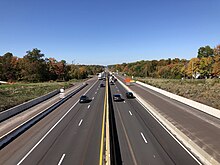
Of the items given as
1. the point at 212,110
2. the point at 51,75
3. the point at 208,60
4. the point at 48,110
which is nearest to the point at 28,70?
the point at 51,75

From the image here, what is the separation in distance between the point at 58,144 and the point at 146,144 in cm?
600

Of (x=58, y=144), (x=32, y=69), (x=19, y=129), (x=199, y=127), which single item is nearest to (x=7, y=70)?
(x=32, y=69)

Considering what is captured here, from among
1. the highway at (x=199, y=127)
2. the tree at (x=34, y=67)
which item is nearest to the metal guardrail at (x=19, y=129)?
the highway at (x=199, y=127)

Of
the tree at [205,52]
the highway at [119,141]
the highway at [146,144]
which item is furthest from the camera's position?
the tree at [205,52]

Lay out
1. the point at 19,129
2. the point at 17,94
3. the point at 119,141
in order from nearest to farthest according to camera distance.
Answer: the point at 119,141, the point at 19,129, the point at 17,94

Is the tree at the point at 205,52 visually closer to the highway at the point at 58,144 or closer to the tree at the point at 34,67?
the tree at the point at 34,67

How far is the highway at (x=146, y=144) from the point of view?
11.1m

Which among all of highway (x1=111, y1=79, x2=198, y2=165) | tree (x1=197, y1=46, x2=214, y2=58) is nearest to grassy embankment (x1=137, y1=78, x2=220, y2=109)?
highway (x1=111, y1=79, x2=198, y2=165)

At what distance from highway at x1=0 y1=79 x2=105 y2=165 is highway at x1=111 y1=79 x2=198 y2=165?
185cm

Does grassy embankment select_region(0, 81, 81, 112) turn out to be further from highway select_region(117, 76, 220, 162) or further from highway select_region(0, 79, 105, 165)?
highway select_region(117, 76, 220, 162)

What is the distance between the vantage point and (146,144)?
13445mm

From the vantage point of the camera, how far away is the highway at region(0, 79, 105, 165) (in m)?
11.6

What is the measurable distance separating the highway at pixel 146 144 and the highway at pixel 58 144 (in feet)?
6.08

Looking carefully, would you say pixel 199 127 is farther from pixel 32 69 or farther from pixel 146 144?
pixel 32 69
